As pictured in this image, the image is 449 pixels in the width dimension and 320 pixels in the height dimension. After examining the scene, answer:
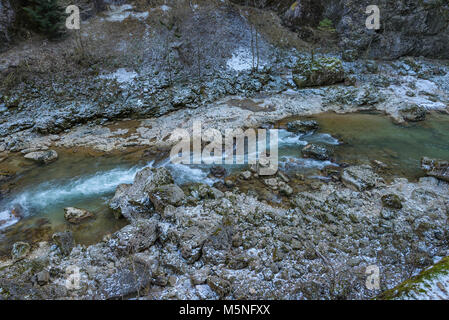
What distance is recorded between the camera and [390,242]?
19.7ft

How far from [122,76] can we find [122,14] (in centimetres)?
817

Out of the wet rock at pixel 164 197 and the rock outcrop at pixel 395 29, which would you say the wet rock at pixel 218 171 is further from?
the rock outcrop at pixel 395 29

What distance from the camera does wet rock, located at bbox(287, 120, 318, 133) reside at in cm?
1199

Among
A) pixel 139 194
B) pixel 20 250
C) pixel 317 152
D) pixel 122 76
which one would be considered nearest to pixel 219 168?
pixel 139 194

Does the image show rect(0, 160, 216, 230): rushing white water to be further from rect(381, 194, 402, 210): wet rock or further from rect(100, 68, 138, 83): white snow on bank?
rect(100, 68, 138, 83): white snow on bank

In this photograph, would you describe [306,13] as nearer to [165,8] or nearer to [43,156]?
[165,8]

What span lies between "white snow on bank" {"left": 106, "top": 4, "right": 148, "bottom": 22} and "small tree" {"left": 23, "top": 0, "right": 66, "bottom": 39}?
4.04m

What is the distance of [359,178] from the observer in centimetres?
816

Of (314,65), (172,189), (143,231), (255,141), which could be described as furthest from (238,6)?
(143,231)

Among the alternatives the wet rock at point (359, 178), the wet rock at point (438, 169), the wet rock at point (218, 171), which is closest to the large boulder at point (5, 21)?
the wet rock at point (218, 171)

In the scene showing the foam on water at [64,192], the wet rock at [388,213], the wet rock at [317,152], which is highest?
the wet rock at [317,152]

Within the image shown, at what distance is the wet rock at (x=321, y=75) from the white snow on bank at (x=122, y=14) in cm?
1380

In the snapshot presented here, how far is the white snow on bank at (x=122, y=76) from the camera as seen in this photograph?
1491 centimetres

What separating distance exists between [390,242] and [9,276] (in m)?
9.08
